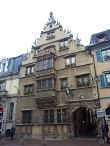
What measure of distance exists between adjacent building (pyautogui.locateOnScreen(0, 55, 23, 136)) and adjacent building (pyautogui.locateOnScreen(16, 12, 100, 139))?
1162 millimetres

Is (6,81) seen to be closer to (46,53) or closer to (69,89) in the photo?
(46,53)

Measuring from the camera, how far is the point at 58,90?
1897cm

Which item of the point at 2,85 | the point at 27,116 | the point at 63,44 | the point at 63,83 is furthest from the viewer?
the point at 2,85

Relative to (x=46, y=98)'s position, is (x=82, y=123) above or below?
below

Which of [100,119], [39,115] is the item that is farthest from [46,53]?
[100,119]

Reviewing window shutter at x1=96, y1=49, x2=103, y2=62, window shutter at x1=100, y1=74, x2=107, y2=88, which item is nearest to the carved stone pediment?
window shutter at x1=100, y1=74, x2=107, y2=88

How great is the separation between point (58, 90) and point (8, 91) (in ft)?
31.0

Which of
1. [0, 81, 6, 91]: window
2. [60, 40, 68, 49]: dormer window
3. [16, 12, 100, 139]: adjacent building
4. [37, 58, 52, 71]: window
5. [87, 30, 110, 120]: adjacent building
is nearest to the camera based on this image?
[87, 30, 110, 120]: adjacent building

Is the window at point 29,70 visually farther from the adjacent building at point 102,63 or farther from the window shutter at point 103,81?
the window shutter at point 103,81

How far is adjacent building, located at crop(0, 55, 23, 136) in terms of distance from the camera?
21453 millimetres

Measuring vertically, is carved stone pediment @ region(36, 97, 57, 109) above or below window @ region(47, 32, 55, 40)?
below

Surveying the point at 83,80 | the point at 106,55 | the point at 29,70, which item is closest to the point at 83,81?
the point at 83,80

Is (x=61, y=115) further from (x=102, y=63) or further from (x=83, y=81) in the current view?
(x=102, y=63)

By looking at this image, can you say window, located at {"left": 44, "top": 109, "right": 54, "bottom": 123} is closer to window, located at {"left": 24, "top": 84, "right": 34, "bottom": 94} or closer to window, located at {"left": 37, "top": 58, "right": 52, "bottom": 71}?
window, located at {"left": 24, "top": 84, "right": 34, "bottom": 94}
